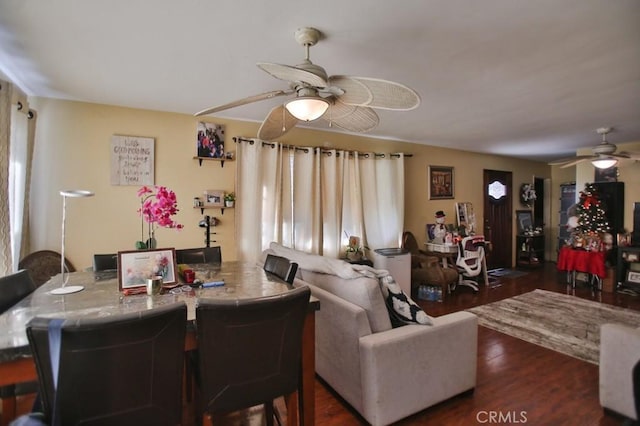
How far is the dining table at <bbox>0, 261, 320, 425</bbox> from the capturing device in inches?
43.9

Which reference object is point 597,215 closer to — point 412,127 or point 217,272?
point 412,127

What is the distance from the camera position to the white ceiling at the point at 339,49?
1665 mm

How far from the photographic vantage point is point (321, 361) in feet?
7.60

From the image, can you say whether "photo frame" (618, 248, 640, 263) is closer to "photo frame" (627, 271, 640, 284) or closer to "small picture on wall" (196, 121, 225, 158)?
"photo frame" (627, 271, 640, 284)

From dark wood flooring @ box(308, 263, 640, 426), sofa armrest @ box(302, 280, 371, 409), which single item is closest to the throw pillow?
sofa armrest @ box(302, 280, 371, 409)

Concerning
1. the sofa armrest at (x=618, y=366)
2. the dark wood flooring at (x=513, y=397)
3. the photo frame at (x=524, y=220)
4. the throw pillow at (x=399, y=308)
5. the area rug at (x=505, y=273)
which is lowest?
the dark wood flooring at (x=513, y=397)

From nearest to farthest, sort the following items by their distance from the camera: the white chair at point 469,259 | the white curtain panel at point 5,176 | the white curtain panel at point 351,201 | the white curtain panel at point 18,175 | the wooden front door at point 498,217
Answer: the white curtain panel at point 5,176 < the white curtain panel at point 18,175 < the white curtain panel at point 351,201 < the white chair at point 469,259 < the wooden front door at point 498,217

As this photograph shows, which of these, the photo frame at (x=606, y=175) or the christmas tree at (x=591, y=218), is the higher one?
the photo frame at (x=606, y=175)

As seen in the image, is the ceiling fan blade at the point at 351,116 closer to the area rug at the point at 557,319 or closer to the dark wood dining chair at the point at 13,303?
the dark wood dining chair at the point at 13,303

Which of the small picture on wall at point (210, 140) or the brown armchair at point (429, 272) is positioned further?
the brown armchair at point (429, 272)

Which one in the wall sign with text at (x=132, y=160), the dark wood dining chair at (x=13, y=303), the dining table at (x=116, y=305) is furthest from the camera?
the wall sign with text at (x=132, y=160)

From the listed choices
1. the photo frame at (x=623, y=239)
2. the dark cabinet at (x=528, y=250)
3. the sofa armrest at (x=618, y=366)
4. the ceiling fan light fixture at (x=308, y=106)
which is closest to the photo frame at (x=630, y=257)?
the photo frame at (x=623, y=239)

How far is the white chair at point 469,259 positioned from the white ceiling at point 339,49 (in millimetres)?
2149

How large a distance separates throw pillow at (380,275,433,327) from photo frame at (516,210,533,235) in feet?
19.5
